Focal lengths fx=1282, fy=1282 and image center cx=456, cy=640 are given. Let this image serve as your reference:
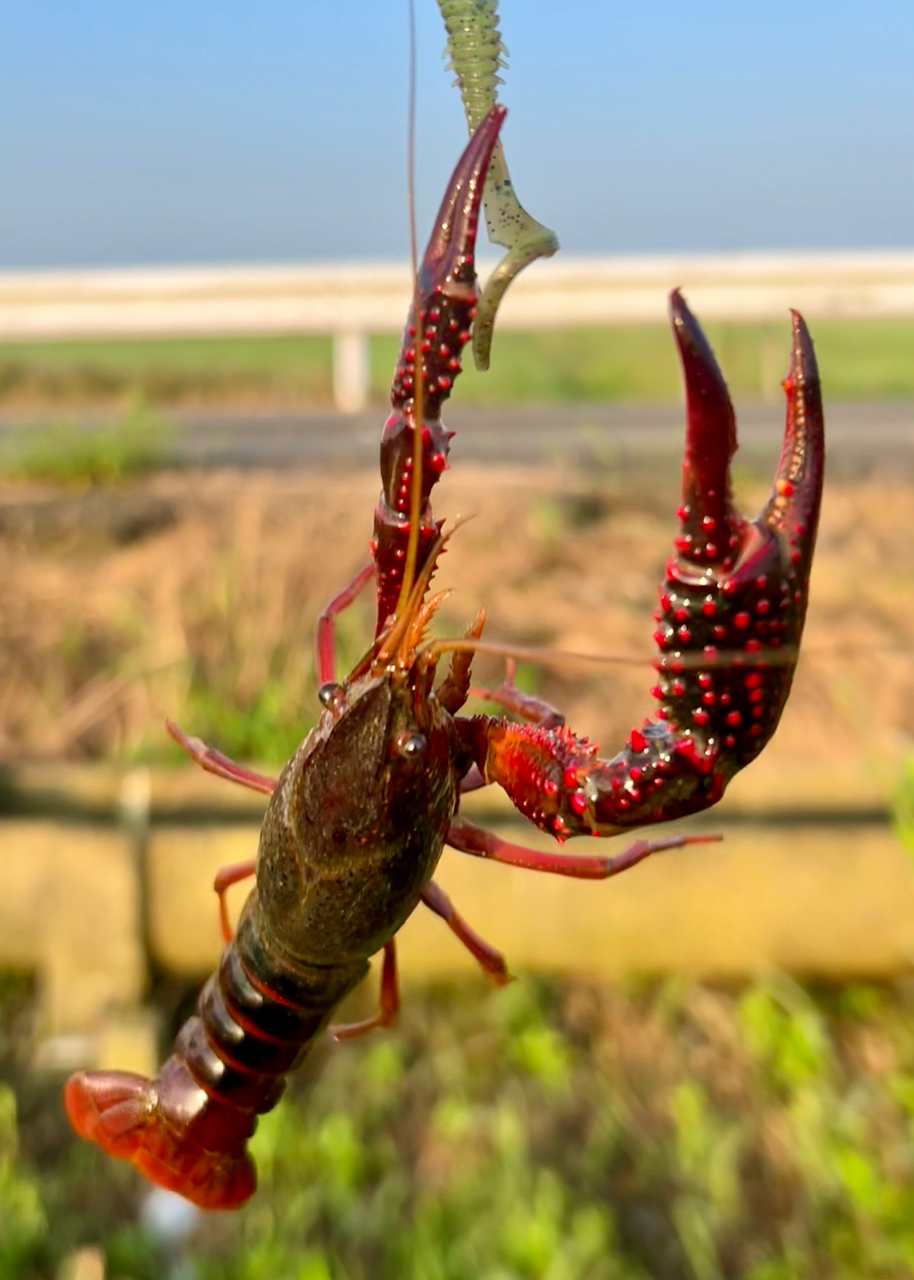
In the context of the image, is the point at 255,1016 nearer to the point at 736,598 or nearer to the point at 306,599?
the point at 736,598

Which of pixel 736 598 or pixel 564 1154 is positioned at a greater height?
pixel 736 598

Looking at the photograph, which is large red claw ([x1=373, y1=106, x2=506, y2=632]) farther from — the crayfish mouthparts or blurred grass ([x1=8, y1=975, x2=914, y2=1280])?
blurred grass ([x1=8, y1=975, x2=914, y2=1280])

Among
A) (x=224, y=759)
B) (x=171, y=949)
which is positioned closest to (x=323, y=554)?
(x=171, y=949)

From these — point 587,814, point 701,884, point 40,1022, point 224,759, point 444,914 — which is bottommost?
point 40,1022

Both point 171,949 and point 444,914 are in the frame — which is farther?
point 171,949

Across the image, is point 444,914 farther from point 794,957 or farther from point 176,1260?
point 794,957

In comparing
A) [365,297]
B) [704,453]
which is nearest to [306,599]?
[704,453]

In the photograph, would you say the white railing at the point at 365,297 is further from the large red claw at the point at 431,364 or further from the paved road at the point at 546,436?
the large red claw at the point at 431,364
